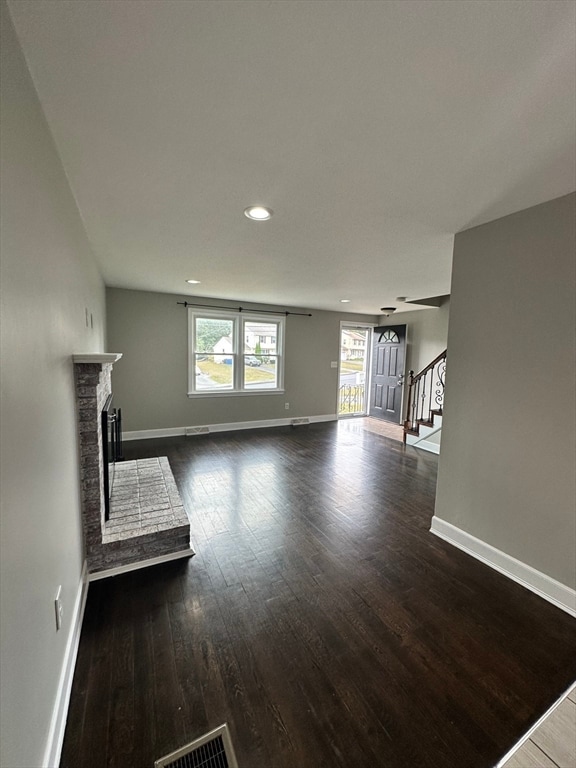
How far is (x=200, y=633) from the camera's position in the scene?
168cm

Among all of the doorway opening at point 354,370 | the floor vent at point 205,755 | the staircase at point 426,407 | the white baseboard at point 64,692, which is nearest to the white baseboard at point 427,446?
the staircase at point 426,407

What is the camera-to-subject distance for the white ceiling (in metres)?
0.90

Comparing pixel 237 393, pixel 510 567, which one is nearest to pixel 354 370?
pixel 237 393

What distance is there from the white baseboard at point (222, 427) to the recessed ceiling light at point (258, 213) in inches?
163

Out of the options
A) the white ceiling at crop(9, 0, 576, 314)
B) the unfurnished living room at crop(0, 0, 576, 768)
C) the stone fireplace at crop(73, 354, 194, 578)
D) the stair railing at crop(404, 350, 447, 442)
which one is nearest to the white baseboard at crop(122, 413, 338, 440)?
the stair railing at crop(404, 350, 447, 442)

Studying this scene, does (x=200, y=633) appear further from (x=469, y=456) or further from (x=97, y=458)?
(x=469, y=456)

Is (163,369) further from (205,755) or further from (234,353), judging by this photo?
(205,755)

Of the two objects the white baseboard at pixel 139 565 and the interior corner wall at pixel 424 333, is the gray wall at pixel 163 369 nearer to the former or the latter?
the interior corner wall at pixel 424 333

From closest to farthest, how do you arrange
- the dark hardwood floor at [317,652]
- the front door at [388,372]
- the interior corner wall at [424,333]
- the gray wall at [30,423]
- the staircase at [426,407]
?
the gray wall at [30,423], the dark hardwood floor at [317,652], the staircase at [426,407], the interior corner wall at [424,333], the front door at [388,372]

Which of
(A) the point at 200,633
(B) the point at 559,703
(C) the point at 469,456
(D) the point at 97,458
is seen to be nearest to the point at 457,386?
(C) the point at 469,456

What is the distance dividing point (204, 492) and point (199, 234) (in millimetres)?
2443

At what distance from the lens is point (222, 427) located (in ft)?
19.3

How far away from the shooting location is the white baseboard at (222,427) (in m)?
5.23

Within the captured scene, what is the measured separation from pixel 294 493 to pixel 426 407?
3.91m
